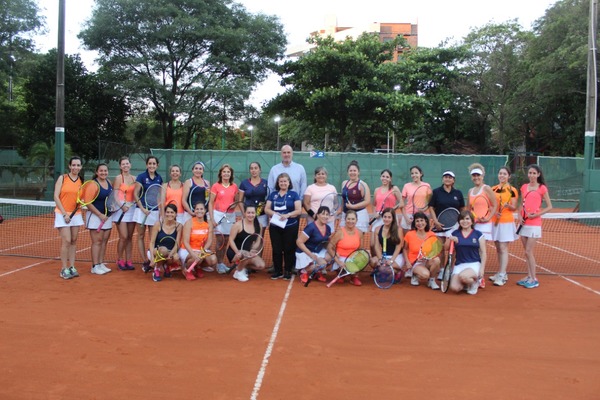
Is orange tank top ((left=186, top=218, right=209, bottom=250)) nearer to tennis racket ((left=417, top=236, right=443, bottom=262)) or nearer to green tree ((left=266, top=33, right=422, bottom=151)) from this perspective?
tennis racket ((left=417, top=236, right=443, bottom=262))

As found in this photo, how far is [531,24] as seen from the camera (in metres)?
31.2

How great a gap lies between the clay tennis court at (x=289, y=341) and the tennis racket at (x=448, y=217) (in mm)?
991

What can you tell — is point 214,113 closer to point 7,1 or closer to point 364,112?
point 364,112

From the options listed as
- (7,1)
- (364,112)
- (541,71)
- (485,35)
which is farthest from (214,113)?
(485,35)

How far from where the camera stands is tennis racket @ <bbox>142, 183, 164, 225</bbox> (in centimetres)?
776

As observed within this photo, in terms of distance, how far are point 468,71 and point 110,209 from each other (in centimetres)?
3182

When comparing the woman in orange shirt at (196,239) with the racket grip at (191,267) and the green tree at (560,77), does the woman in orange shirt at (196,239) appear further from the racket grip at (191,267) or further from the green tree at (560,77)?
the green tree at (560,77)

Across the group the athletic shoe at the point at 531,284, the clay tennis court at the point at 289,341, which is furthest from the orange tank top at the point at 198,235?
the athletic shoe at the point at 531,284

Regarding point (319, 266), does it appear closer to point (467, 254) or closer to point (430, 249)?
point (430, 249)

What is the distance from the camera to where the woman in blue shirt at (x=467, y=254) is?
6.82 m

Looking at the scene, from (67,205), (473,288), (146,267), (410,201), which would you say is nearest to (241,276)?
(146,267)

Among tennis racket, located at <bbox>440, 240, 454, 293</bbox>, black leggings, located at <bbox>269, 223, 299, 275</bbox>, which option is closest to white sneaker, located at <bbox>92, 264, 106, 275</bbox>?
black leggings, located at <bbox>269, 223, 299, 275</bbox>

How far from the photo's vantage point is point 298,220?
761 centimetres

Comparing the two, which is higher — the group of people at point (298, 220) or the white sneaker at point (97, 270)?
the group of people at point (298, 220)
